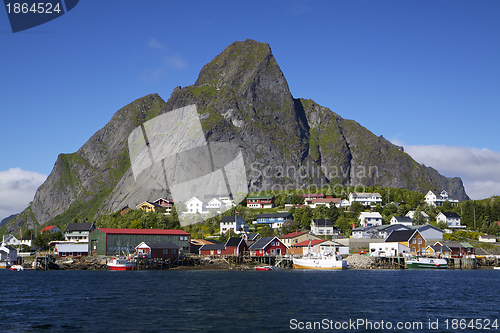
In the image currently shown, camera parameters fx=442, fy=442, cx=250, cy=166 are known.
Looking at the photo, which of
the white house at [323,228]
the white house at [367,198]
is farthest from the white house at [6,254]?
the white house at [367,198]

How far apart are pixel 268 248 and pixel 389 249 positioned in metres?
26.6

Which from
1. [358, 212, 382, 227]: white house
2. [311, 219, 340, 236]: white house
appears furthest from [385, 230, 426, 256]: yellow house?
[358, 212, 382, 227]: white house

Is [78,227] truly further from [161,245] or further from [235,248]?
[235,248]

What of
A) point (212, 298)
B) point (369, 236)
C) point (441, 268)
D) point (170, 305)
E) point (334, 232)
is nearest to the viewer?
point (170, 305)

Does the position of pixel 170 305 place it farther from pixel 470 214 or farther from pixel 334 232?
pixel 470 214

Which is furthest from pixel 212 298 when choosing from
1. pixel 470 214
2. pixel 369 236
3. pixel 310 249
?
pixel 470 214

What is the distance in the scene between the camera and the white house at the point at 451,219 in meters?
127

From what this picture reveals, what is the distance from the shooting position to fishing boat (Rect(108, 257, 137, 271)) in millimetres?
84544

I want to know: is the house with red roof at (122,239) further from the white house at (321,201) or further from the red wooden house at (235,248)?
the white house at (321,201)

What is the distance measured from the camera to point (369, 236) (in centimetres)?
10975

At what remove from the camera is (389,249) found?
318ft

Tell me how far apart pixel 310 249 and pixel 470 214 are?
59974 mm

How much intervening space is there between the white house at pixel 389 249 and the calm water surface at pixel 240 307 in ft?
145

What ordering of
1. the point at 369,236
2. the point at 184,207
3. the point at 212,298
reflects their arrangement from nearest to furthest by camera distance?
the point at 212,298 → the point at 369,236 → the point at 184,207
